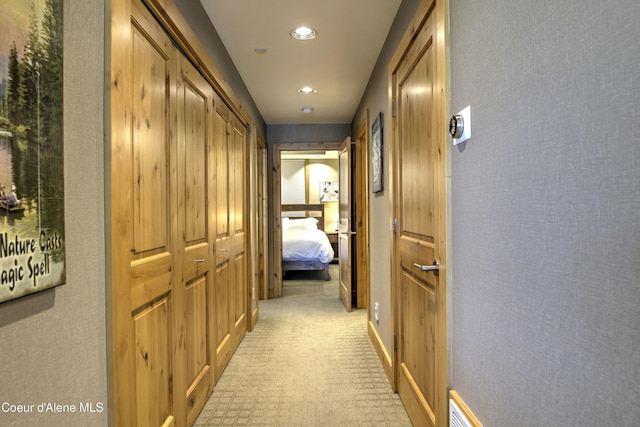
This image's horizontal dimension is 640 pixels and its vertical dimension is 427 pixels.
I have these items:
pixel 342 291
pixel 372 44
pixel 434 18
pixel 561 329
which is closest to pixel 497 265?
pixel 561 329

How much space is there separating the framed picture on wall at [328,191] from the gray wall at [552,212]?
7.30 metres

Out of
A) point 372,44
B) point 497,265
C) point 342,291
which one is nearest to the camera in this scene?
point 497,265

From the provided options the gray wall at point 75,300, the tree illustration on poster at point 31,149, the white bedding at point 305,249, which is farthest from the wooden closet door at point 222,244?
the white bedding at point 305,249

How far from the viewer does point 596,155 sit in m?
0.67

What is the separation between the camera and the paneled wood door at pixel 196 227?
1912 millimetres

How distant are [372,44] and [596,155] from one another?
7.82ft

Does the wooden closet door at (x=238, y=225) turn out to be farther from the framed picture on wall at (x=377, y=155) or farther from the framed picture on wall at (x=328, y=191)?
the framed picture on wall at (x=328, y=191)

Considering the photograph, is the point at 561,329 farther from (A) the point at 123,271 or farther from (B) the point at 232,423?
(B) the point at 232,423

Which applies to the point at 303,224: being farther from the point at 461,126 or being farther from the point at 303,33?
the point at 461,126

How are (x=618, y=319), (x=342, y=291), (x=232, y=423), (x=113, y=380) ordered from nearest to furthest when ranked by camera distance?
(x=618, y=319), (x=113, y=380), (x=232, y=423), (x=342, y=291)

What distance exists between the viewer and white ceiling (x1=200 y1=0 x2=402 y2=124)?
7.41ft

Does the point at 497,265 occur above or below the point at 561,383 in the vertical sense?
above

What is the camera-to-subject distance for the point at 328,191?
341 inches

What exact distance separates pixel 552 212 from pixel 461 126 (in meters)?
0.58
